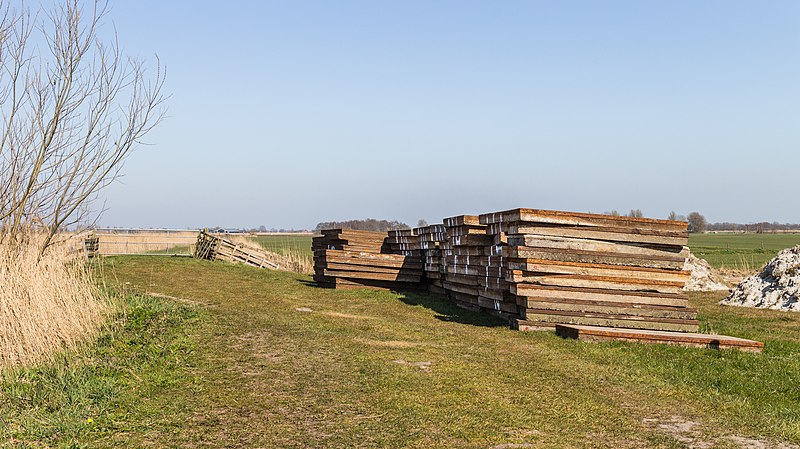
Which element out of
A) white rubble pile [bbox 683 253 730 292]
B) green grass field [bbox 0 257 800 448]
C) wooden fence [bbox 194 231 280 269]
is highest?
wooden fence [bbox 194 231 280 269]

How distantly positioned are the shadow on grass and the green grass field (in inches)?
41.8

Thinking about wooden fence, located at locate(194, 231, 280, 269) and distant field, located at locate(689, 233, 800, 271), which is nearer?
wooden fence, located at locate(194, 231, 280, 269)

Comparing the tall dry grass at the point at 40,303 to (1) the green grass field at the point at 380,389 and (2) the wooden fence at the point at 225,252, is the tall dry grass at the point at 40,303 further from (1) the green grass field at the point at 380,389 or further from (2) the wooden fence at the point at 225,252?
(2) the wooden fence at the point at 225,252

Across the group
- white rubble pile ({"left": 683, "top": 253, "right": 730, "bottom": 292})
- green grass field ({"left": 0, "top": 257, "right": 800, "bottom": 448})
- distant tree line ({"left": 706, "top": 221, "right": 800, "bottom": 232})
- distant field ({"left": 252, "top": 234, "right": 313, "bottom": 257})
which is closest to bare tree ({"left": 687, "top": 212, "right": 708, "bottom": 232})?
distant tree line ({"left": 706, "top": 221, "right": 800, "bottom": 232})

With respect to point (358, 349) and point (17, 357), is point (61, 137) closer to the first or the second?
point (17, 357)

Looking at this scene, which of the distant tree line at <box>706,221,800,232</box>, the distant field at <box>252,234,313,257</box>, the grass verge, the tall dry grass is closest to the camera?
the grass verge

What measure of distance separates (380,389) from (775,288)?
14365 mm

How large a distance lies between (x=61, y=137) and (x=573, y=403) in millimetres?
8312

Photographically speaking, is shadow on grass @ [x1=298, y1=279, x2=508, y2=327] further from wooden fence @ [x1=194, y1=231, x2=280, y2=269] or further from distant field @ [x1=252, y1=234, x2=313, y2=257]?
distant field @ [x1=252, y1=234, x2=313, y2=257]

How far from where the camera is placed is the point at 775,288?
1808cm

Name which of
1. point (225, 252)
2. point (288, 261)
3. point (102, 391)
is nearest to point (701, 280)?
point (288, 261)

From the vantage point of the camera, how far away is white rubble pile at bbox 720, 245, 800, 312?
17344 millimetres

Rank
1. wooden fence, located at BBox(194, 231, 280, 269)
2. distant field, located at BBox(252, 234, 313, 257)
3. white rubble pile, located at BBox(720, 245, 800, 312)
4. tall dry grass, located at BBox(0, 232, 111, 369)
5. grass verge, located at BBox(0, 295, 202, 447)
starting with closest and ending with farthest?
1. grass verge, located at BBox(0, 295, 202, 447)
2. tall dry grass, located at BBox(0, 232, 111, 369)
3. white rubble pile, located at BBox(720, 245, 800, 312)
4. wooden fence, located at BBox(194, 231, 280, 269)
5. distant field, located at BBox(252, 234, 313, 257)

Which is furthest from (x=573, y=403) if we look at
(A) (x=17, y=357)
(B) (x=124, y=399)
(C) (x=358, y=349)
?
(A) (x=17, y=357)
